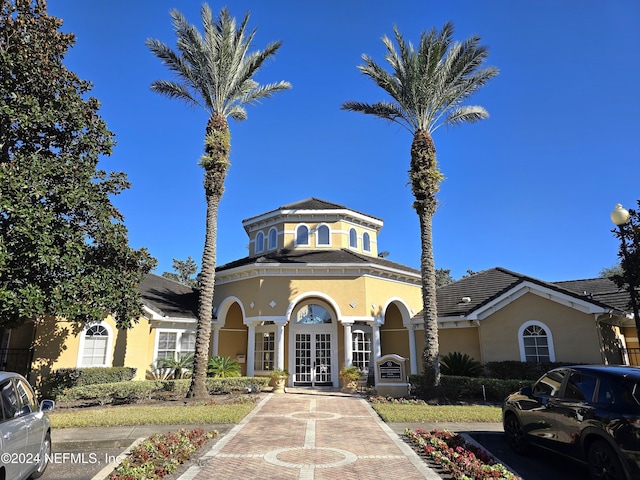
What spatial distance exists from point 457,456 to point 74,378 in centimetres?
1451

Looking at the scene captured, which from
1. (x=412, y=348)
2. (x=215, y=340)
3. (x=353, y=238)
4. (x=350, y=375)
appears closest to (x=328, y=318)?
(x=350, y=375)

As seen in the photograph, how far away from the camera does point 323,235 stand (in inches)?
937

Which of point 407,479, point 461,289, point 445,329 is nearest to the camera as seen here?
point 407,479

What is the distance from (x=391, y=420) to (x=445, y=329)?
378 inches

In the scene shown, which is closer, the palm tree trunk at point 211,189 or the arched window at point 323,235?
the palm tree trunk at point 211,189

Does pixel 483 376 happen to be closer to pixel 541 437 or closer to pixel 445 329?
pixel 445 329

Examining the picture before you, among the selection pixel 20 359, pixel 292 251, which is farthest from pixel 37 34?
pixel 292 251

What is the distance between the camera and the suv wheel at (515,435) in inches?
299

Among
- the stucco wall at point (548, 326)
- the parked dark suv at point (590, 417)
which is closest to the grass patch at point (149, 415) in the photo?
the parked dark suv at point (590, 417)

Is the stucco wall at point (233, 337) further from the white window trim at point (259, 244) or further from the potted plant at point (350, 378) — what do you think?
the potted plant at point (350, 378)

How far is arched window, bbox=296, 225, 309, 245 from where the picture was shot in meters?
23.8

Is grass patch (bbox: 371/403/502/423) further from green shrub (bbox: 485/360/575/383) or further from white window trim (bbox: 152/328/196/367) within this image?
white window trim (bbox: 152/328/196/367)

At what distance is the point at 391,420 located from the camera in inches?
429

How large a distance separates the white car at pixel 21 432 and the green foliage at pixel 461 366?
48.3ft
